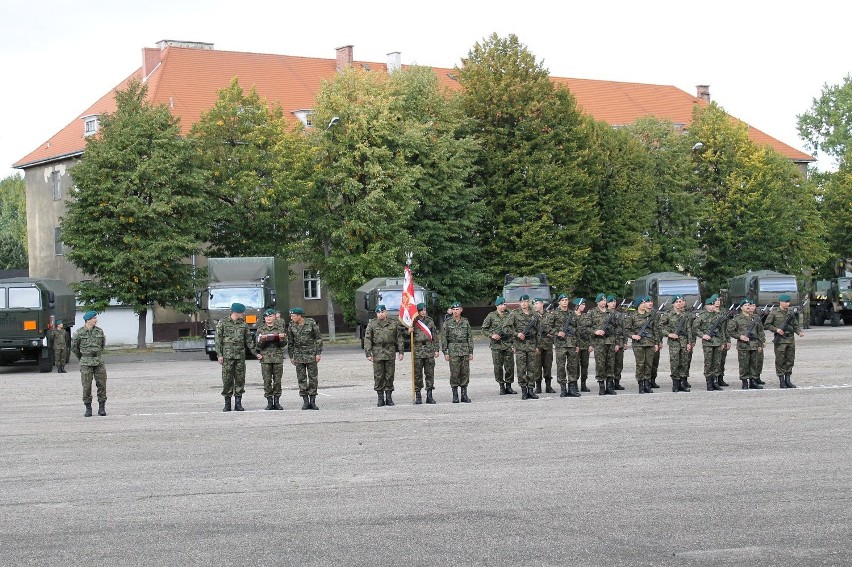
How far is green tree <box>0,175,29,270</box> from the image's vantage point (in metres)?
91.6

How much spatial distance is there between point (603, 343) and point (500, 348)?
6.48 ft

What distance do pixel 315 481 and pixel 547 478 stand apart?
7.47ft

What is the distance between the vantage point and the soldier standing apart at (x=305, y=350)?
2145 centimetres

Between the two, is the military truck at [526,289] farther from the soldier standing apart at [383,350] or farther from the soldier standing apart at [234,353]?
the soldier standing apart at [234,353]

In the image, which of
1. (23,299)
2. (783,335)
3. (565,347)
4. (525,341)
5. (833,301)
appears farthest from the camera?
(833,301)

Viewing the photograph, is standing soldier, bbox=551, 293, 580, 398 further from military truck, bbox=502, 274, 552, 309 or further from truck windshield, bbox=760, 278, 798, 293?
truck windshield, bbox=760, 278, 798, 293

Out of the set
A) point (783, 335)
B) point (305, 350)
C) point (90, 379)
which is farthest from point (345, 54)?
point (90, 379)

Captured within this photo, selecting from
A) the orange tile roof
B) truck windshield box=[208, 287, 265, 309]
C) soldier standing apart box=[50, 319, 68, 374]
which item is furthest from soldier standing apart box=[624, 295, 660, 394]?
the orange tile roof

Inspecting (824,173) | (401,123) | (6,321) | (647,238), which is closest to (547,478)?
(6,321)

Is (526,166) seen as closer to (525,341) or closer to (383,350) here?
(525,341)

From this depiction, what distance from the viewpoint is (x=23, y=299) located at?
37.3 m

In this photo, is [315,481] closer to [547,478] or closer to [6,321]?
[547,478]

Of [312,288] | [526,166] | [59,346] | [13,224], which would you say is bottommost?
[59,346]

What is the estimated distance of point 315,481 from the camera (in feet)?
40.7
